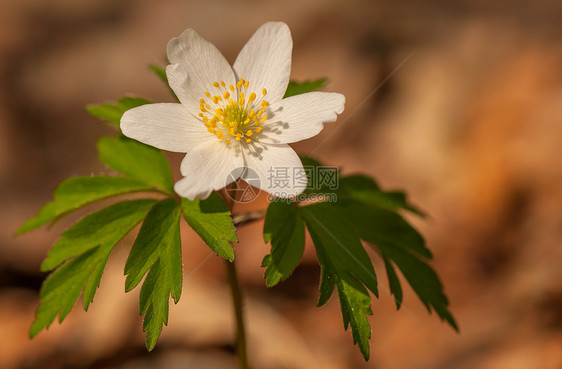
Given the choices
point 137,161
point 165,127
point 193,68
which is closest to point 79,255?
point 137,161

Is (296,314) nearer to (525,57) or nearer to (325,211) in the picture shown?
(325,211)

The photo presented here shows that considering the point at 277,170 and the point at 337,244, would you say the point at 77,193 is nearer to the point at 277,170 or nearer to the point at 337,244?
the point at 277,170

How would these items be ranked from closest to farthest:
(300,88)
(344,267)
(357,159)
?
1. (344,267)
2. (300,88)
3. (357,159)

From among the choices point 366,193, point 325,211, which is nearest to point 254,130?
point 325,211

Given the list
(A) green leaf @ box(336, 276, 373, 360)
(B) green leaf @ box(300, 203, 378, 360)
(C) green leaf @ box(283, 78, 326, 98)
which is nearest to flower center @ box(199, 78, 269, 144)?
(C) green leaf @ box(283, 78, 326, 98)

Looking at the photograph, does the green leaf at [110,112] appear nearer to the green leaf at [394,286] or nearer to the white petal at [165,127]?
the white petal at [165,127]

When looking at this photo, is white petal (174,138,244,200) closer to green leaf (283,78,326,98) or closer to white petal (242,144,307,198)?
white petal (242,144,307,198)
